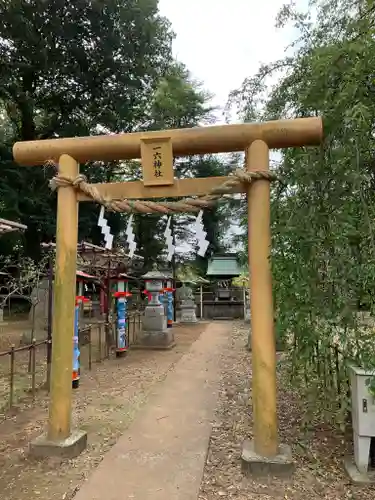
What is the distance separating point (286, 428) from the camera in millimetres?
4062

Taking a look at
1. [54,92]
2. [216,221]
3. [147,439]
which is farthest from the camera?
[216,221]

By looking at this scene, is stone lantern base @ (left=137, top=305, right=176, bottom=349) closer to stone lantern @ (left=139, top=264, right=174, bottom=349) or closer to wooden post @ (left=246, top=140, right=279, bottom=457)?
stone lantern @ (left=139, top=264, right=174, bottom=349)

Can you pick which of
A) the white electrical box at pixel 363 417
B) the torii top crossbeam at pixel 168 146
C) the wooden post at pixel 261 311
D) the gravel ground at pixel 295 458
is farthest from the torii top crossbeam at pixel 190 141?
the gravel ground at pixel 295 458

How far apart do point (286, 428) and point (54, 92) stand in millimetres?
17703

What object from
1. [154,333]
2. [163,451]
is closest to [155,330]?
[154,333]

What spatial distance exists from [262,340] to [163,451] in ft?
4.51

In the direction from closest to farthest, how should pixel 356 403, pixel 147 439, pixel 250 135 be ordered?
pixel 356 403, pixel 250 135, pixel 147 439

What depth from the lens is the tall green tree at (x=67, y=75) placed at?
15.9 metres

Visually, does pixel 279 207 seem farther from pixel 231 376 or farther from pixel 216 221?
pixel 216 221

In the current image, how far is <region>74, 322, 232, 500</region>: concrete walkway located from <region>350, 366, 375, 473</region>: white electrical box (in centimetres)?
122

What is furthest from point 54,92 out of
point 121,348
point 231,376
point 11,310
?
point 231,376

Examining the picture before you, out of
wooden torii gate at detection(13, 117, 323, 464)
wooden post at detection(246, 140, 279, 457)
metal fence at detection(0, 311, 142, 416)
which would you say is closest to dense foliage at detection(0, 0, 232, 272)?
metal fence at detection(0, 311, 142, 416)

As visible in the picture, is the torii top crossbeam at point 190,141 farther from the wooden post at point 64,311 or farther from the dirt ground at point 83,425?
the dirt ground at point 83,425

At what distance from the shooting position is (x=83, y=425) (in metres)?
4.31
